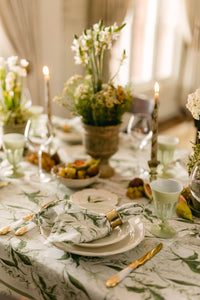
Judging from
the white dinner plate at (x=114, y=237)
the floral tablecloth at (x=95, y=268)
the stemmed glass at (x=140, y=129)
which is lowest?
the floral tablecloth at (x=95, y=268)

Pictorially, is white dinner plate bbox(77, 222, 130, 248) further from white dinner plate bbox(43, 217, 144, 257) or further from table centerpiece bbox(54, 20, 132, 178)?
table centerpiece bbox(54, 20, 132, 178)

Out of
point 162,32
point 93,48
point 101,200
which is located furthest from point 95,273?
point 162,32

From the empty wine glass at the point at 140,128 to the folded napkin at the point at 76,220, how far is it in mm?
569

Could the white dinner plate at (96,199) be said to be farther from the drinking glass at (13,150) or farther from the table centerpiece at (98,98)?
the drinking glass at (13,150)

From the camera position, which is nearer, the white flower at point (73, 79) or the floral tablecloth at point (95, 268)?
the floral tablecloth at point (95, 268)

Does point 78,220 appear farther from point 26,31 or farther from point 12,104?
point 26,31

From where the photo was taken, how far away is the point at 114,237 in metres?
1.04

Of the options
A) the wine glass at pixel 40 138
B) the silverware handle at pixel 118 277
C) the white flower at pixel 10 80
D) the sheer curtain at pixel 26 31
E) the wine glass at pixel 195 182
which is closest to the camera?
the silverware handle at pixel 118 277

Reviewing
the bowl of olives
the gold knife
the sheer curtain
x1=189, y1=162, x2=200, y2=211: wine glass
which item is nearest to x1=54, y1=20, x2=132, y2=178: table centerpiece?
the bowl of olives

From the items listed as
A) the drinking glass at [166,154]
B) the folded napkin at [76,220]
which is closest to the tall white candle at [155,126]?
the drinking glass at [166,154]

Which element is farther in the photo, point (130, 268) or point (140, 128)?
point (140, 128)

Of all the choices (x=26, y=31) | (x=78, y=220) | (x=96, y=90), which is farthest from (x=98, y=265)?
(x=26, y=31)

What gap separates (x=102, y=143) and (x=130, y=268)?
2.34ft

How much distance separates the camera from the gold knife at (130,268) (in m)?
0.89
